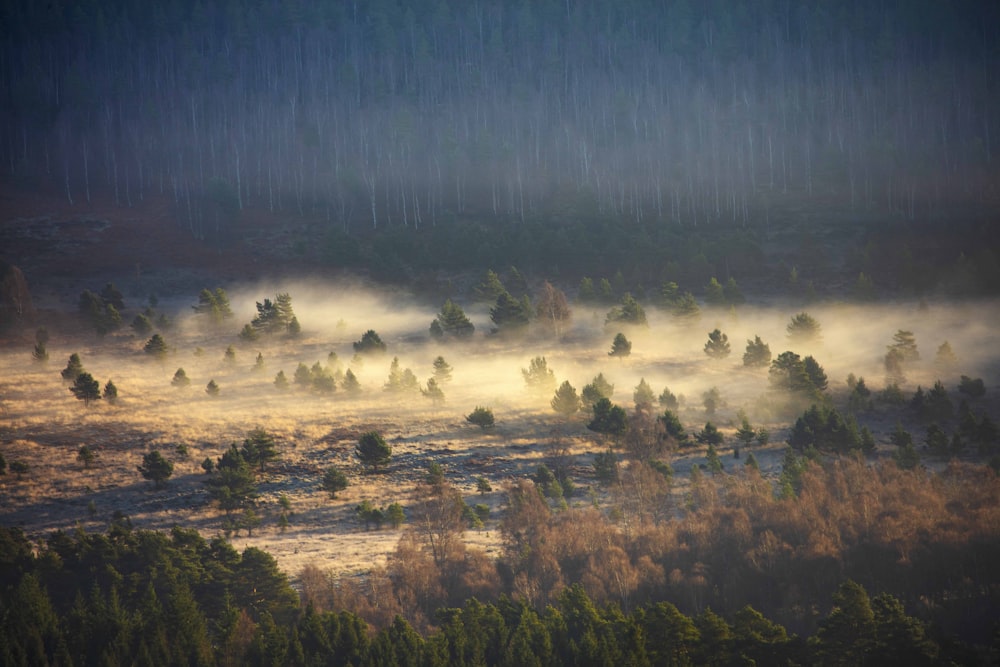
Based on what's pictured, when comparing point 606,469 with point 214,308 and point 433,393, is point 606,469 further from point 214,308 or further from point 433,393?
point 214,308

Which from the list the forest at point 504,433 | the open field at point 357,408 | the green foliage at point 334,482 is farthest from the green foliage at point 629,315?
the green foliage at point 334,482

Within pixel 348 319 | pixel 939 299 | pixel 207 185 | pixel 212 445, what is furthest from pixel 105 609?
pixel 207 185

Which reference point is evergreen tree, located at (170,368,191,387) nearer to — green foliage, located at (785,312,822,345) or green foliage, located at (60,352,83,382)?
green foliage, located at (60,352,83,382)

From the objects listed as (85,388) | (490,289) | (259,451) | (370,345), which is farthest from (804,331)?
(85,388)

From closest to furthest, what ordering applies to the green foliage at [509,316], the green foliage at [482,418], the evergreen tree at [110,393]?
the green foliage at [482,418]
the evergreen tree at [110,393]
the green foliage at [509,316]

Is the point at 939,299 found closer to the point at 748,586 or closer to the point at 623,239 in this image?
the point at 623,239

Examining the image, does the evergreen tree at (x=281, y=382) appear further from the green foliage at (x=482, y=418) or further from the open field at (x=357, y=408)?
the green foliage at (x=482, y=418)
